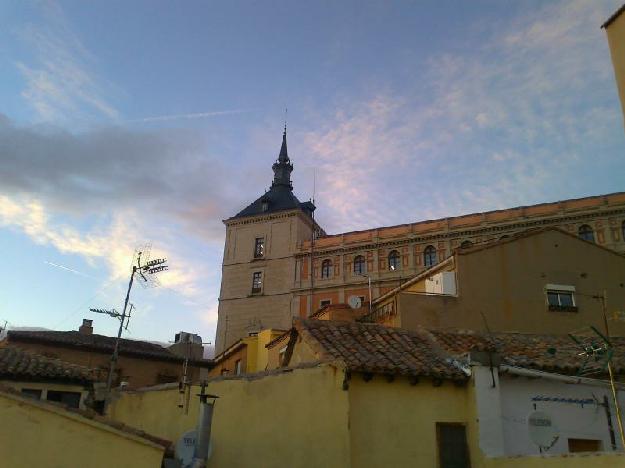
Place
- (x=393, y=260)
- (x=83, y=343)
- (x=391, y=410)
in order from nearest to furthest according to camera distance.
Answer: (x=391, y=410), (x=83, y=343), (x=393, y=260)

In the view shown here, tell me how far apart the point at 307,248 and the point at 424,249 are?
36.9 ft

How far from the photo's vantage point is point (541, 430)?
440 inches

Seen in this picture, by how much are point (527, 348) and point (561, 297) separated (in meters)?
6.13

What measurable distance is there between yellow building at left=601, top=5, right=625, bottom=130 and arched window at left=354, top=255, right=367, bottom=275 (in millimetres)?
36733

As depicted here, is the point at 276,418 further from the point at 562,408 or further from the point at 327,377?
the point at 562,408

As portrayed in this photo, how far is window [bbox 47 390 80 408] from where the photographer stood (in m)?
16.5

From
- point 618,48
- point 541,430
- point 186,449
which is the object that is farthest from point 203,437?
point 618,48

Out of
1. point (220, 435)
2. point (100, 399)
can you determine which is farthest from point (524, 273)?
point (100, 399)

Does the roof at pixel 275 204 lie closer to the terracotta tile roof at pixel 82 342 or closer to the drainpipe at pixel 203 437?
the terracotta tile roof at pixel 82 342

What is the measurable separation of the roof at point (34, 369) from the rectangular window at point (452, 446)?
1106 cm

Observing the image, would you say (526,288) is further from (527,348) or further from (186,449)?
(186,449)

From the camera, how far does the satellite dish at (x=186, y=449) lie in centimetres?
1044

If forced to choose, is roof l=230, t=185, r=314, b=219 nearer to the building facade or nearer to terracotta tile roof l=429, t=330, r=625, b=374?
the building facade

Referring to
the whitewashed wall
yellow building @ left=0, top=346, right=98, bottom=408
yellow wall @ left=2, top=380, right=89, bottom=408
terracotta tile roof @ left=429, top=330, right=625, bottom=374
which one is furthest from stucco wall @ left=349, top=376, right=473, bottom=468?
yellow wall @ left=2, top=380, right=89, bottom=408
